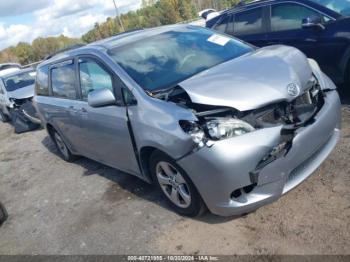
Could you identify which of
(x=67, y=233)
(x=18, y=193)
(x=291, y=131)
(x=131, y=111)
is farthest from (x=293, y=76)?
(x=18, y=193)

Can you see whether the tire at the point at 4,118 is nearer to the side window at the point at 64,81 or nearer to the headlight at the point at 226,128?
the side window at the point at 64,81

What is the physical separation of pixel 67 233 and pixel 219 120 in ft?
7.31

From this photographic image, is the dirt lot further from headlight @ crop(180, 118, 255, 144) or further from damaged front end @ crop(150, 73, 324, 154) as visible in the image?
headlight @ crop(180, 118, 255, 144)

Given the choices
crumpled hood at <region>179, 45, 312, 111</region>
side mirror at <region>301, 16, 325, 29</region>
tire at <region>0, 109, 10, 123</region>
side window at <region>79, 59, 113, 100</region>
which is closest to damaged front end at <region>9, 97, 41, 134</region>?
tire at <region>0, 109, 10, 123</region>

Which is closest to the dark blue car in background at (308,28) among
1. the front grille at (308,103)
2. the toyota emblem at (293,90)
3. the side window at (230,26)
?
the side window at (230,26)

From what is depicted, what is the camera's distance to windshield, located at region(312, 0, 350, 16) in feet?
21.0

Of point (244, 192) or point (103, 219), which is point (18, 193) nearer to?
point (103, 219)

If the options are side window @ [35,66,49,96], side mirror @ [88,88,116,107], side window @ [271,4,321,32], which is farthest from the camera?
side window @ [35,66,49,96]

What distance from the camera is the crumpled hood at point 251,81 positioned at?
3688mm

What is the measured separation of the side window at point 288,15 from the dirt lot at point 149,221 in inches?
62.6

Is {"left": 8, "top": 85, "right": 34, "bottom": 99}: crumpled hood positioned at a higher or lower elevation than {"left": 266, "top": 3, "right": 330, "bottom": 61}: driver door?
lower

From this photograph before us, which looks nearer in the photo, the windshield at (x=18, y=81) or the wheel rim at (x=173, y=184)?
the wheel rim at (x=173, y=184)

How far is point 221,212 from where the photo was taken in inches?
147

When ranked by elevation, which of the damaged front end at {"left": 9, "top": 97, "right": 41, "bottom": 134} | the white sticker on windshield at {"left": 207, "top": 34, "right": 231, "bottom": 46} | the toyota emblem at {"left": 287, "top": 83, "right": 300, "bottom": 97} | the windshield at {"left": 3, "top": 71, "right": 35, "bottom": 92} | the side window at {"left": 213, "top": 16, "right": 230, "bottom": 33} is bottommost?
the damaged front end at {"left": 9, "top": 97, "right": 41, "bottom": 134}
